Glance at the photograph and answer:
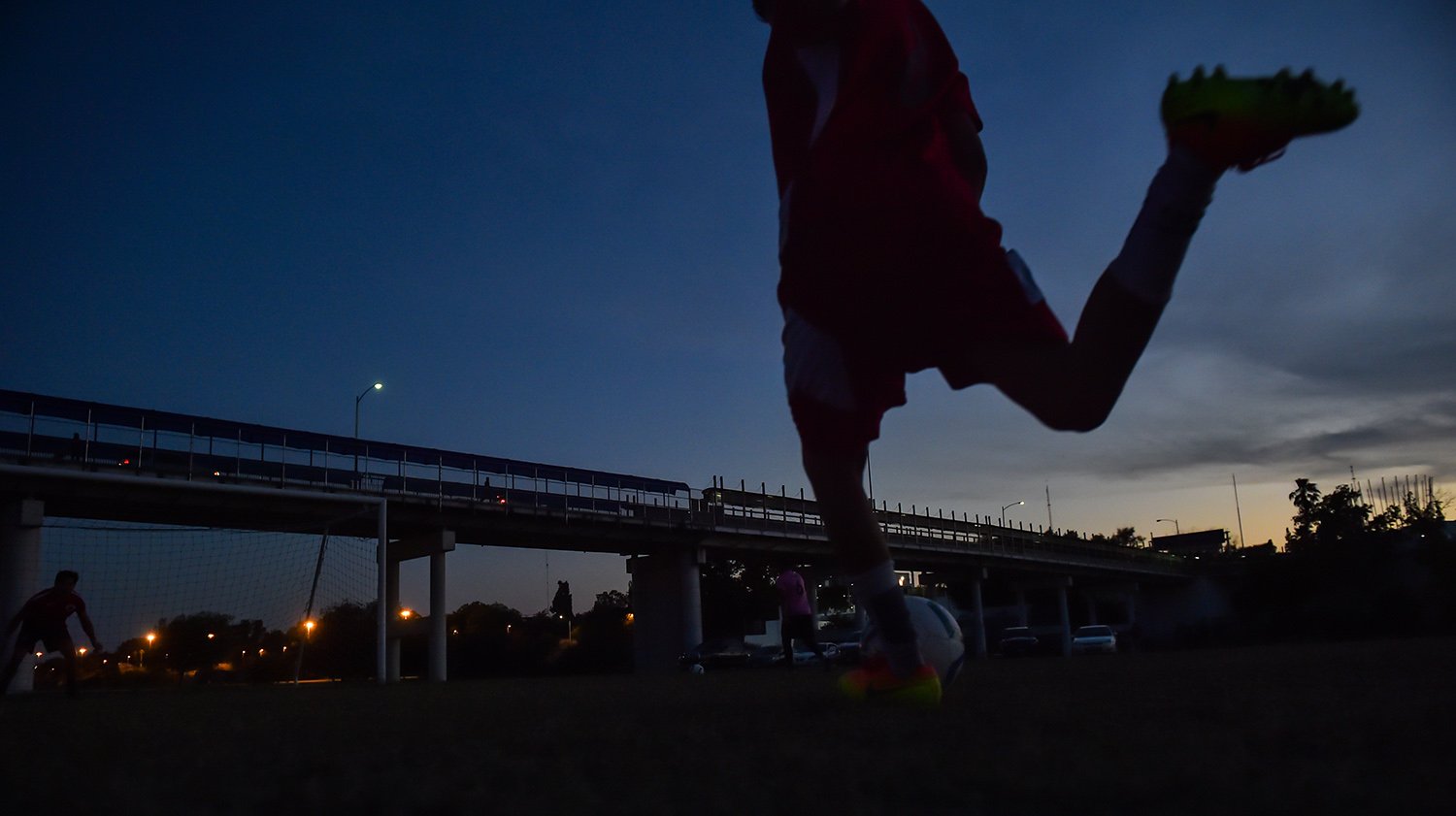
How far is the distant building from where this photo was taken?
125 metres

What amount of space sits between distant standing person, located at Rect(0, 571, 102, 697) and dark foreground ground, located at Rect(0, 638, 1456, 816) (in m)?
8.29

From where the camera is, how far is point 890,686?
3541 millimetres

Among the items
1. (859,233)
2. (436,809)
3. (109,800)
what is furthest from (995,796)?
(859,233)

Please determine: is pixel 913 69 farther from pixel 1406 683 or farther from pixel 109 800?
pixel 1406 683

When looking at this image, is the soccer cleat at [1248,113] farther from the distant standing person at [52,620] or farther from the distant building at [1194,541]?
the distant building at [1194,541]

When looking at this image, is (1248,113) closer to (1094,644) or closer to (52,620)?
(52,620)

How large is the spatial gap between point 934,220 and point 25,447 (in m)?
22.5

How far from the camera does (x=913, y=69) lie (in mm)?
3229

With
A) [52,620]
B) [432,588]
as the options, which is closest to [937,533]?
[432,588]

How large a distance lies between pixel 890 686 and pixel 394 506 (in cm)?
2609

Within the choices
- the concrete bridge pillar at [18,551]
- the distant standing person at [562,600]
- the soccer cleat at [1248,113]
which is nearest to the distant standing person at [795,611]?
the soccer cleat at [1248,113]

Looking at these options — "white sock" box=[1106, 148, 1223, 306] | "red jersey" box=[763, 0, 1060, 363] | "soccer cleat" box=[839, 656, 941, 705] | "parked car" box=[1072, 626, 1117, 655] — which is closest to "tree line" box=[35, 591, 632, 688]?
"soccer cleat" box=[839, 656, 941, 705]

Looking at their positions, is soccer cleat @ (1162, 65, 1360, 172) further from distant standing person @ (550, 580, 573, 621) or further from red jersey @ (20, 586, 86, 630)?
distant standing person @ (550, 580, 573, 621)

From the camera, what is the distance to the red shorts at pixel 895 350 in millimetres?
2930
